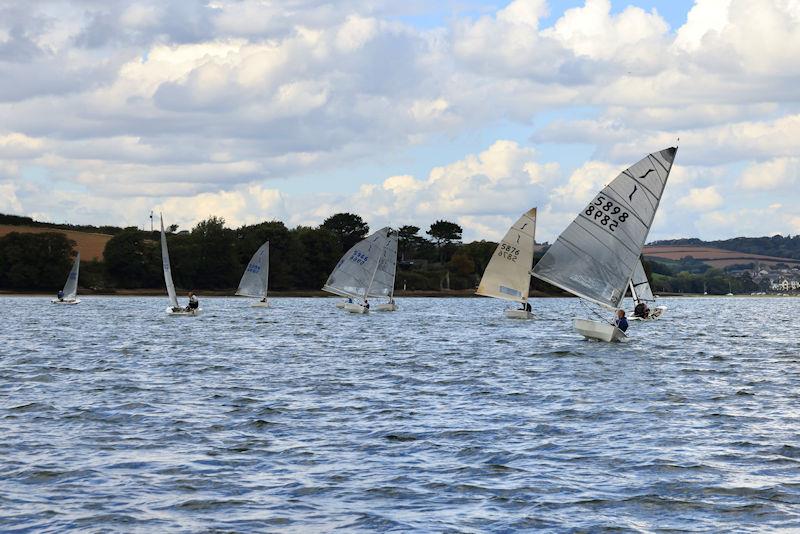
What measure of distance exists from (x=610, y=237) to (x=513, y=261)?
117 ft

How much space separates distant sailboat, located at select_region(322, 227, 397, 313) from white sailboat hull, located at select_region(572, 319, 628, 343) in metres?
44.1

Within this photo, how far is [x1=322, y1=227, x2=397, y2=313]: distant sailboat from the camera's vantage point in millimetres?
94688

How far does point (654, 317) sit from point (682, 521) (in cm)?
7730

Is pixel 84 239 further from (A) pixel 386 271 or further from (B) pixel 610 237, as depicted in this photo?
(B) pixel 610 237

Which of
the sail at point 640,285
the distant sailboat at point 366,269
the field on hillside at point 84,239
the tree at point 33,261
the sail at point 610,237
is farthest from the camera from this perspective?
the field on hillside at point 84,239

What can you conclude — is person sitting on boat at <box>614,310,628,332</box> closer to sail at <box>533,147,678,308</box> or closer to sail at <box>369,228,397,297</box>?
sail at <box>533,147,678,308</box>

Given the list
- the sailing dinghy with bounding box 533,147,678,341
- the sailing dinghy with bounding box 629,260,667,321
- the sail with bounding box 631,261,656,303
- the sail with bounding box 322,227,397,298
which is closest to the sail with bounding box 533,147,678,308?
the sailing dinghy with bounding box 533,147,678,341

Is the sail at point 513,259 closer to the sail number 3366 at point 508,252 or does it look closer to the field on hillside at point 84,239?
the sail number 3366 at point 508,252

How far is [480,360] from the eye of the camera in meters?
43.8

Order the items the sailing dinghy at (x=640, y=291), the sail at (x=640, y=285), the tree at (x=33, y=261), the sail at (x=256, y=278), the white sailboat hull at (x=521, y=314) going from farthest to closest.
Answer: the tree at (x=33, y=261)
the sail at (x=256, y=278)
the sail at (x=640, y=285)
the sailing dinghy at (x=640, y=291)
the white sailboat hull at (x=521, y=314)

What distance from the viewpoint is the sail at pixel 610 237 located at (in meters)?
45.9

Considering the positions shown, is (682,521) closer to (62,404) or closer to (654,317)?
(62,404)

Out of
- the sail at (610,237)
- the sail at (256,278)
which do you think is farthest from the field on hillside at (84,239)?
the sail at (610,237)

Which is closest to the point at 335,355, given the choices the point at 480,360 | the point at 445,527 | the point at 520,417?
the point at 480,360
